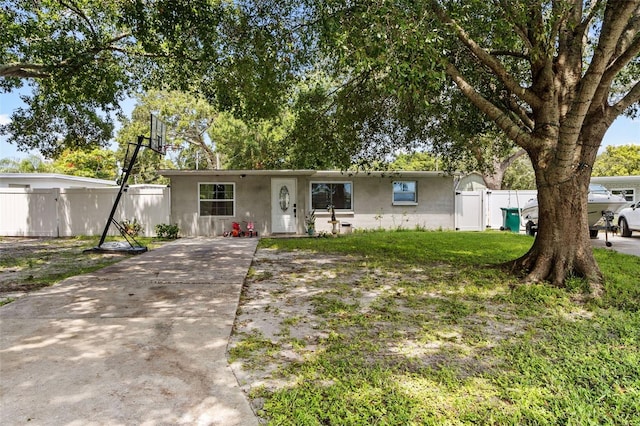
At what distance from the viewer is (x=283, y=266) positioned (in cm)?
787

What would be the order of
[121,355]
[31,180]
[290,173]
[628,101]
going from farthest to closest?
[31,180] → [290,173] → [628,101] → [121,355]

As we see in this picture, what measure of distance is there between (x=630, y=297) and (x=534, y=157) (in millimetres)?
2406

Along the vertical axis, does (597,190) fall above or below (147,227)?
above

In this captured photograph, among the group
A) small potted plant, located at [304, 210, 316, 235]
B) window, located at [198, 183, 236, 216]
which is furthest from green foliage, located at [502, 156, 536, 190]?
window, located at [198, 183, 236, 216]

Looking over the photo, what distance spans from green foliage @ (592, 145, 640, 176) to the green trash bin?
62.1ft

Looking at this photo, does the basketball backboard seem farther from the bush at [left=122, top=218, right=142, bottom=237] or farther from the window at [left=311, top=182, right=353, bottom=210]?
the window at [left=311, top=182, right=353, bottom=210]

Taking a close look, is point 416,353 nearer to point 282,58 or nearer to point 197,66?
point 282,58

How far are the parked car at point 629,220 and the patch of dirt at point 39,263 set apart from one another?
1590cm

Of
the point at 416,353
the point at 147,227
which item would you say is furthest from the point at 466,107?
the point at 147,227

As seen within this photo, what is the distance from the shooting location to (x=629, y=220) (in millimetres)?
13508

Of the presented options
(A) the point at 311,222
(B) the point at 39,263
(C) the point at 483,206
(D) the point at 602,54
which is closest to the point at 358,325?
(D) the point at 602,54

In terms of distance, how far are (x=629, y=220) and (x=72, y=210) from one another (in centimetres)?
1992

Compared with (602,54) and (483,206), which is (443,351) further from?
(483,206)

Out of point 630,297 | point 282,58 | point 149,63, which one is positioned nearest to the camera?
point 630,297
